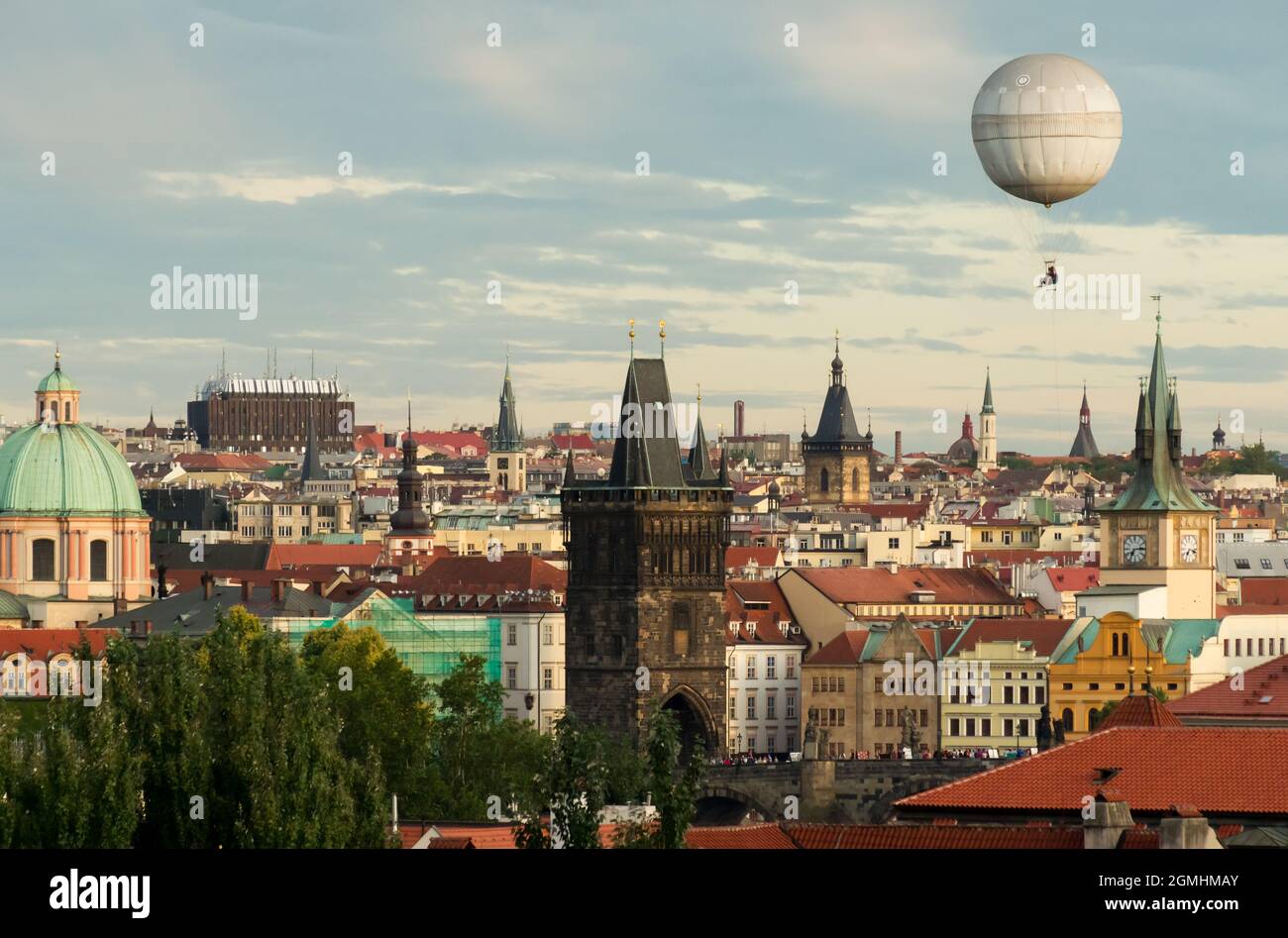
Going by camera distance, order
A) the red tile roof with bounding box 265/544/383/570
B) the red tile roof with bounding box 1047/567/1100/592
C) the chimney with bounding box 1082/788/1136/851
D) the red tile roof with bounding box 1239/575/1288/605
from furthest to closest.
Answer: the red tile roof with bounding box 265/544/383/570, the red tile roof with bounding box 1239/575/1288/605, the red tile roof with bounding box 1047/567/1100/592, the chimney with bounding box 1082/788/1136/851

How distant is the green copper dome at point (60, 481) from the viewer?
4899 inches

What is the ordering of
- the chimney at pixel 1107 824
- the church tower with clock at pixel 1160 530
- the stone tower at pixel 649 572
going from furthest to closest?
1. the church tower with clock at pixel 1160 530
2. the stone tower at pixel 649 572
3. the chimney at pixel 1107 824

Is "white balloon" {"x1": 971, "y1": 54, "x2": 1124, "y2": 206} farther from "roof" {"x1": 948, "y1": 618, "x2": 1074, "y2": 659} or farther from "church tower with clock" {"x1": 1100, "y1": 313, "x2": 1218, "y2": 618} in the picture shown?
"church tower with clock" {"x1": 1100, "y1": 313, "x2": 1218, "y2": 618}

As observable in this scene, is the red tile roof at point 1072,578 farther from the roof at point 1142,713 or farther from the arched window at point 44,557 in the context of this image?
the roof at point 1142,713

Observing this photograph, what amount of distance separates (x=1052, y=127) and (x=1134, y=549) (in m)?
54.8

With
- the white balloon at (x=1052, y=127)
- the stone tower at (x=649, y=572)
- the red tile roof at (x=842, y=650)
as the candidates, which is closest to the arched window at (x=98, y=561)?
the stone tower at (x=649, y=572)

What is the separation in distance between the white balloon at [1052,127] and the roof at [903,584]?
54.6 m

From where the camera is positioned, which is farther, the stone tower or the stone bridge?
the stone tower

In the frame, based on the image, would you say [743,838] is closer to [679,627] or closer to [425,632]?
[679,627]

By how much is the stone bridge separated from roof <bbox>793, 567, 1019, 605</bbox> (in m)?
25.9

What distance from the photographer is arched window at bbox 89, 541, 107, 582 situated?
410 feet

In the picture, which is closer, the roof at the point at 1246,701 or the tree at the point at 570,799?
the tree at the point at 570,799

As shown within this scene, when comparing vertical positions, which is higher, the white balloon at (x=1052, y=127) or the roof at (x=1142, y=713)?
the white balloon at (x=1052, y=127)

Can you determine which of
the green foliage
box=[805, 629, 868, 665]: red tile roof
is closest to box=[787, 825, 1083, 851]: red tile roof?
the green foliage
